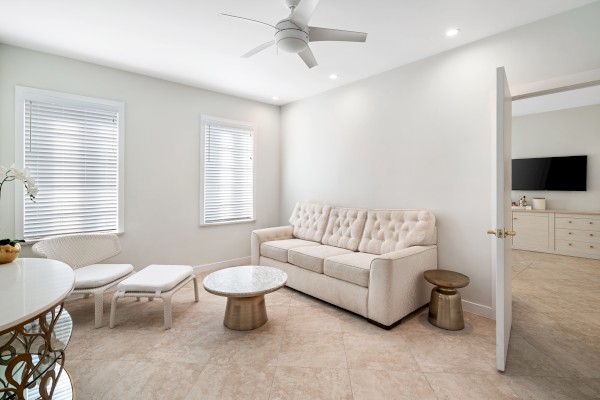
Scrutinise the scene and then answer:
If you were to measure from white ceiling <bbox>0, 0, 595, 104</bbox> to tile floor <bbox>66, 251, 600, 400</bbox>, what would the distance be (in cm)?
275

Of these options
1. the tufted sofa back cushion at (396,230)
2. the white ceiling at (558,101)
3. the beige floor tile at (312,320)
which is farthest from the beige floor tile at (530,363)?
the white ceiling at (558,101)

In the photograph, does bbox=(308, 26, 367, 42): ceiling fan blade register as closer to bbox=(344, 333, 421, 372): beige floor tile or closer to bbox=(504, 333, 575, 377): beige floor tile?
bbox=(344, 333, 421, 372): beige floor tile

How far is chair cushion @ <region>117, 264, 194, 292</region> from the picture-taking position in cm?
253

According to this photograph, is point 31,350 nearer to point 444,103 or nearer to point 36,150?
point 36,150

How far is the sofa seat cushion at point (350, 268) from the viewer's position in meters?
2.66

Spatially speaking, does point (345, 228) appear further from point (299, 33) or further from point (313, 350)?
point (299, 33)

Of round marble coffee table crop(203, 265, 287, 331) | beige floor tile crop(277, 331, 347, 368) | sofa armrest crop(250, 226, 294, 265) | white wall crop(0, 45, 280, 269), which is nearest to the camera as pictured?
beige floor tile crop(277, 331, 347, 368)

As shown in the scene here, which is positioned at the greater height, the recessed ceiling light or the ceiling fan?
the recessed ceiling light

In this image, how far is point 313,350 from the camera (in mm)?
2182

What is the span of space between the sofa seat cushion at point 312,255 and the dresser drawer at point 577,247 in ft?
15.0

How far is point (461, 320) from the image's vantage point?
2518mm

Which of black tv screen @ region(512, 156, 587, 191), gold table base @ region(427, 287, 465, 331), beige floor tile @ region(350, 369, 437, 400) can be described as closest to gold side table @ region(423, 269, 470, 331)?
gold table base @ region(427, 287, 465, 331)

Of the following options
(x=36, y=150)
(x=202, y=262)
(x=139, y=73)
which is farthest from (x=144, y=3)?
(x=202, y=262)

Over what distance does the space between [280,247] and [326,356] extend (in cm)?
170
